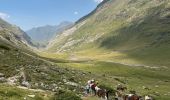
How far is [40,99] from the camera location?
35219mm

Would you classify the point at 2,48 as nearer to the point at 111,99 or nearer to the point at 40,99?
the point at 111,99

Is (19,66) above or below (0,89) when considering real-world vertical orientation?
above

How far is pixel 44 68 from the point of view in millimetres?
60719

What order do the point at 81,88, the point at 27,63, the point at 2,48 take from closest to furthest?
the point at 81,88, the point at 27,63, the point at 2,48

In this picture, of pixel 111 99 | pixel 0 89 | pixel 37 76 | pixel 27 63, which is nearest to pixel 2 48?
pixel 27 63

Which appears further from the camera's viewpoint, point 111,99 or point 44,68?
point 44,68

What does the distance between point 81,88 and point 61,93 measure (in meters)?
18.1

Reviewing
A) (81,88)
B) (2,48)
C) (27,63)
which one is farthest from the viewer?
(2,48)

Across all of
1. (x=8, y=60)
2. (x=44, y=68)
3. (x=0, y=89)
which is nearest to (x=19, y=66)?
(x=8, y=60)

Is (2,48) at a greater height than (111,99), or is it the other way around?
(2,48)

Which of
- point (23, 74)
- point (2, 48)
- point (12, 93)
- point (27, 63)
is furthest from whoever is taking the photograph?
Answer: point (2, 48)

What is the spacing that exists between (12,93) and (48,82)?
16344 millimetres

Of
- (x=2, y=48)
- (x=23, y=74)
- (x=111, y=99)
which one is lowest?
(x=111, y=99)

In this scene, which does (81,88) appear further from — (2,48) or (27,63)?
(2,48)
